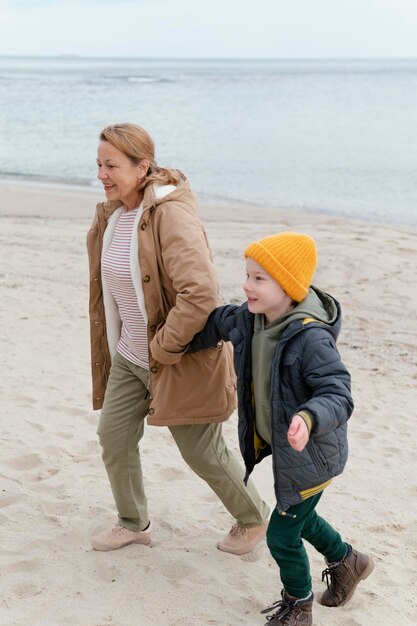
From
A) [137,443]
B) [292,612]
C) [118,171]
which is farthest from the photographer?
[137,443]

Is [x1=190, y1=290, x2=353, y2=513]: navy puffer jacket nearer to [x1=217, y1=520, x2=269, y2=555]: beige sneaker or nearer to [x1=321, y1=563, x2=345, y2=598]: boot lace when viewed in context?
[x1=321, y1=563, x2=345, y2=598]: boot lace

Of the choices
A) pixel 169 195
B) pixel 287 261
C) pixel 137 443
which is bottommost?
pixel 137 443

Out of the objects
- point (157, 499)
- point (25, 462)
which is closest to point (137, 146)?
point (157, 499)

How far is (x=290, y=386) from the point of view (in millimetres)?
3064

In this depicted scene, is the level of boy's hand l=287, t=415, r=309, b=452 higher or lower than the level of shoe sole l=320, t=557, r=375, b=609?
higher

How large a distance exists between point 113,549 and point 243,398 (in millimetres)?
1276

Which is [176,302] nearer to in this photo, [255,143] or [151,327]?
[151,327]

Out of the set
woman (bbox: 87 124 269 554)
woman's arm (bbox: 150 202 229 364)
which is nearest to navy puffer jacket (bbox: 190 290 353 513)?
woman's arm (bbox: 150 202 229 364)

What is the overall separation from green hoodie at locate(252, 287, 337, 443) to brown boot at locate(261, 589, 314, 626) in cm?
66

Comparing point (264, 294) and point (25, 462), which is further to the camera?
point (25, 462)

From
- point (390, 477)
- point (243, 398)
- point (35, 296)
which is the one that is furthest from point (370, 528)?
point (35, 296)

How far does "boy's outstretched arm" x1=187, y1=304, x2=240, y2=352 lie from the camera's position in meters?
3.36

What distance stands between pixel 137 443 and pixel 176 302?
80cm

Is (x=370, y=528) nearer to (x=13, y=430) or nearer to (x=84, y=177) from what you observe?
(x=13, y=430)
